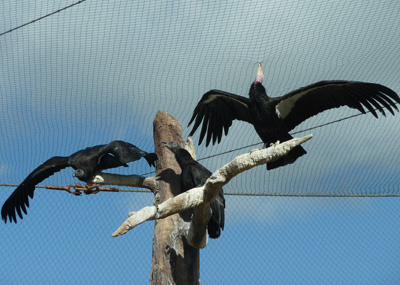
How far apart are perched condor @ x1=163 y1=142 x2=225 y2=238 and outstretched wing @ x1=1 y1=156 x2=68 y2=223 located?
4.42 feet

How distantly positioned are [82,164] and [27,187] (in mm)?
981

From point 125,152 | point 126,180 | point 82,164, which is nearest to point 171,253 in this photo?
point 126,180

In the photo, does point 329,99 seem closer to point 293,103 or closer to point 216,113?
point 293,103

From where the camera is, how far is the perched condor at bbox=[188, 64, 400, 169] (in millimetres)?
7592

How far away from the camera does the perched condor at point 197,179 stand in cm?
734

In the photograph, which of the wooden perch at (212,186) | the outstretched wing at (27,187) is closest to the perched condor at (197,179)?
the wooden perch at (212,186)

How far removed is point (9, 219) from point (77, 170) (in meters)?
1.38

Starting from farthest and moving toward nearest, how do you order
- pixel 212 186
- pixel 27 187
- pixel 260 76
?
pixel 27 187 < pixel 260 76 < pixel 212 186

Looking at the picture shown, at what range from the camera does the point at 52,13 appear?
8.19 metres

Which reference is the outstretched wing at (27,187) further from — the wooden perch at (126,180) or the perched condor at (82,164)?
the wooden perch at (126,180)

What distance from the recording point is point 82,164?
27.0 ft

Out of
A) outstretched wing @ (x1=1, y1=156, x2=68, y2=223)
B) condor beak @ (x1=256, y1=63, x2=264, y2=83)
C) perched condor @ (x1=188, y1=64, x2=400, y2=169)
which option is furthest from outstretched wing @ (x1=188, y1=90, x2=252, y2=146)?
→ outstretched wing @ (x1=1, y1=156, x2=68, y2=223)

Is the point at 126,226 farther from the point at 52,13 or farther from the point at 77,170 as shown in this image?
the point at 52,13

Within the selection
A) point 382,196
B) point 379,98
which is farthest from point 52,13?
point 382,196
